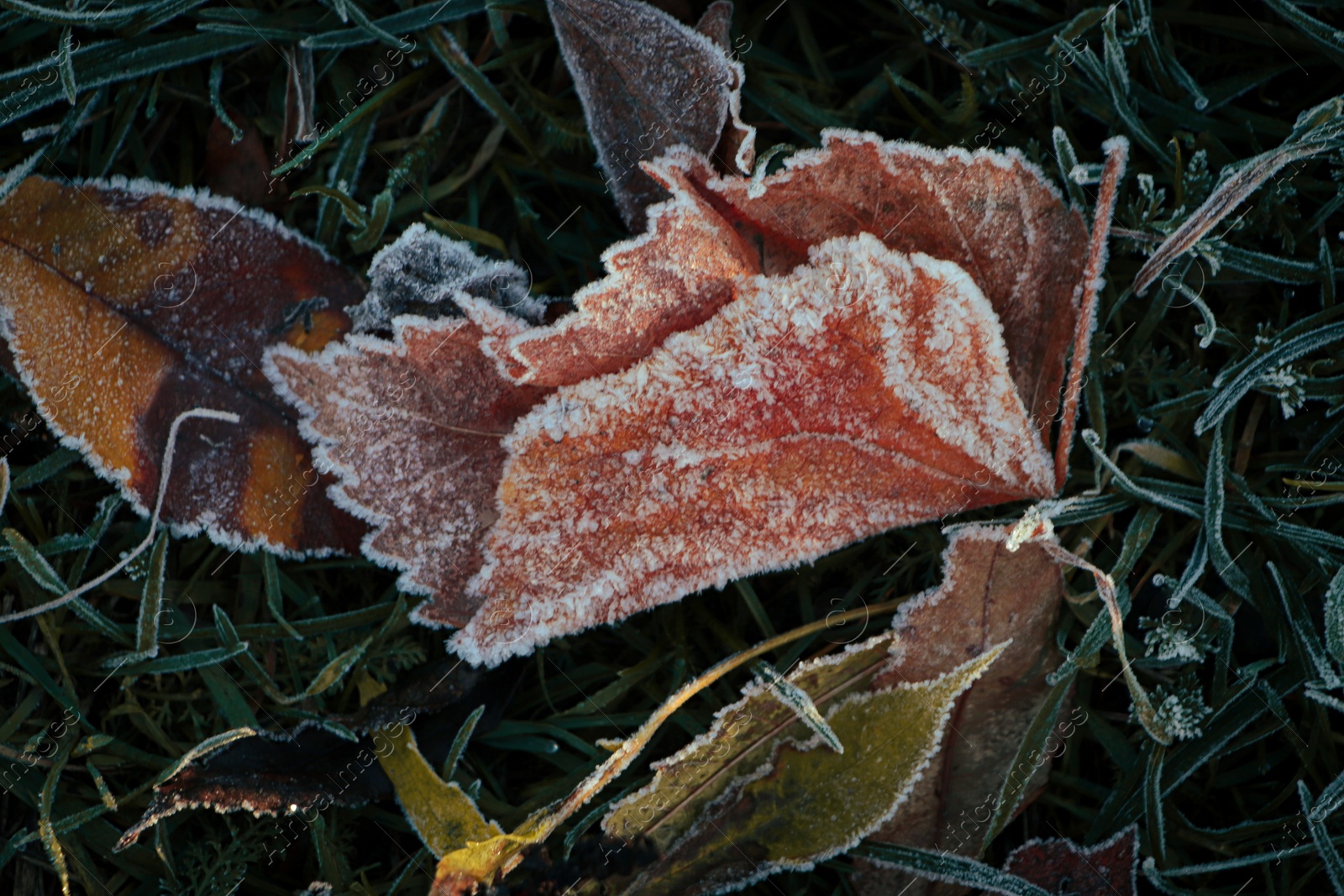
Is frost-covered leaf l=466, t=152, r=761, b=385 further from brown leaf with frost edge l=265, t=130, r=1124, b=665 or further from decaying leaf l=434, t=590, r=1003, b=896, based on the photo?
decaying leaf l=434, t=590, r=1003, b=896

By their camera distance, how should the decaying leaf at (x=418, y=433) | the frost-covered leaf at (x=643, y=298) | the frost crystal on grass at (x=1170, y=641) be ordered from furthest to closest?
the frost crystal on grass at (x=1170, y=641) → the decaying leaf at (x=418, y=433) → the frost-covered leaf at (x=643, y=298)

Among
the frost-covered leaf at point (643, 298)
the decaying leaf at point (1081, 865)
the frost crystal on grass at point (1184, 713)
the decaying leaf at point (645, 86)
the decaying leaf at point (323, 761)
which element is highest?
the decaying leaf at point (645, 86)

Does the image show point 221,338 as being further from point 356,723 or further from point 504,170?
point 356,723

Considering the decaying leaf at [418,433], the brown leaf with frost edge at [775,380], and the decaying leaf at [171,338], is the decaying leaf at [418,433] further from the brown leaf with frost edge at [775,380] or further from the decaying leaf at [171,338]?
the decaying leaf at [171,338]

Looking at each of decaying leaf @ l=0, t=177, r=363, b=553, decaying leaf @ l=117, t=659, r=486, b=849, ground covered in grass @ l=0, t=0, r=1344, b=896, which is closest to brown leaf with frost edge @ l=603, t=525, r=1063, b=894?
ground covered in grass @ l=0, t=0, r=1344, b=896

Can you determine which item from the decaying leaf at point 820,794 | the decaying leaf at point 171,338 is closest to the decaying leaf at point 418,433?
the decaying leaf at point 171,338

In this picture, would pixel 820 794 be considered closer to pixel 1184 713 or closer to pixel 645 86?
pixel 1184 713

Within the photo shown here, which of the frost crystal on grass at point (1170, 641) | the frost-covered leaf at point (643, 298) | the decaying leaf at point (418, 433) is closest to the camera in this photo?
the frost-covered leaf at point (643, 298)
